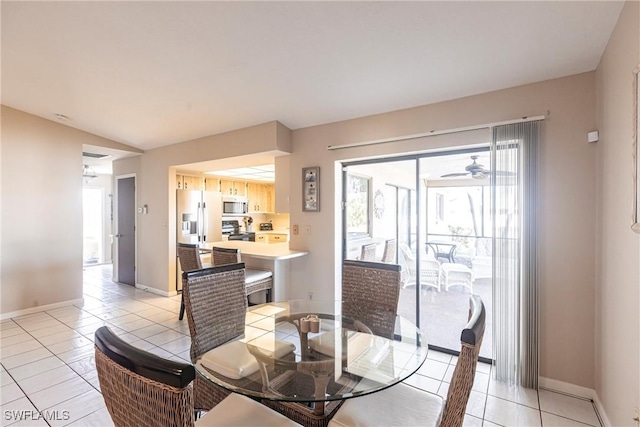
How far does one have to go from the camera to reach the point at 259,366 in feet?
5.18

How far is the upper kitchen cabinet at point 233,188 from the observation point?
656 cm

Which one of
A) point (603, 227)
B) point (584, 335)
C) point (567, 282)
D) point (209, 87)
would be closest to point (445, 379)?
point (584, 335)

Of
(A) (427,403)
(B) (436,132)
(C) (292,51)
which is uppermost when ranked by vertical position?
(C) (292,51)

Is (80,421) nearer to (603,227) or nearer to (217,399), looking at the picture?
(217,399)

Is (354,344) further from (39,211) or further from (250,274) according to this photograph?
(39,211)

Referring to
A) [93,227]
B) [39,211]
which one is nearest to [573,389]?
[39,211]

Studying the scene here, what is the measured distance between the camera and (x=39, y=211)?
4195 mm

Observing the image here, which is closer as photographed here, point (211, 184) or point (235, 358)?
point (235, 358)

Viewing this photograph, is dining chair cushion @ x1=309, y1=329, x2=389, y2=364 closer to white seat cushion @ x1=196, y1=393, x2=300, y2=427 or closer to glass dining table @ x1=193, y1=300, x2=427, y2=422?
glass dining table @ x1=193, y1=300, x2=427, y2=422

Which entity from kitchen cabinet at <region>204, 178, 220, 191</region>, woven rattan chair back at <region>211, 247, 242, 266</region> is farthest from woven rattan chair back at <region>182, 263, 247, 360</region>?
kitchen cabinet at <region>204, 178, 220, 191</region>

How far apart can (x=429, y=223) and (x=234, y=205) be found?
186 inches

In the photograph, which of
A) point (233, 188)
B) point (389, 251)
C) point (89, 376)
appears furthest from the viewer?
point (233, 188)

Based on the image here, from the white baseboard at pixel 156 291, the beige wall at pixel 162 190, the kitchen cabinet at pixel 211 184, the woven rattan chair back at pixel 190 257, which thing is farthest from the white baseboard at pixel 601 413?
the kitchen cabinet at pixel 211 184

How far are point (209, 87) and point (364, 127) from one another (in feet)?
5.60
